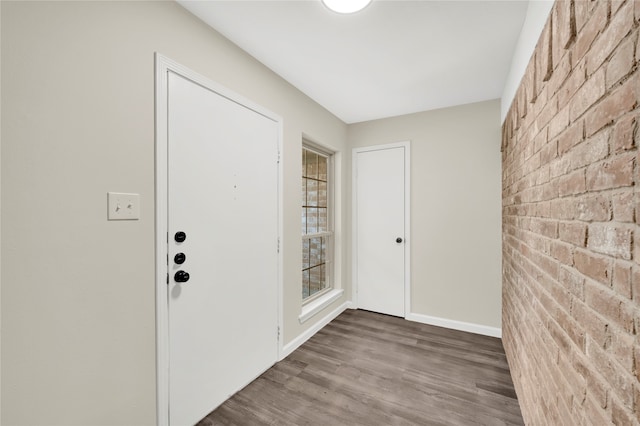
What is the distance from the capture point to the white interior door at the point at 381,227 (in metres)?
3.22

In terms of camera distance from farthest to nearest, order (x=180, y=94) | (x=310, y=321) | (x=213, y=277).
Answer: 1. (x=310, y=321)
2. (x=213, y=277)
3. (x=180, y=94)

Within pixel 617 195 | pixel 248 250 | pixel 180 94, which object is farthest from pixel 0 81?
pixel 617 195

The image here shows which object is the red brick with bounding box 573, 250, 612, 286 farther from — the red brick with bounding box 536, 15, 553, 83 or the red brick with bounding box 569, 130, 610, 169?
the red brick with bounding box 536, 15, 553, 83

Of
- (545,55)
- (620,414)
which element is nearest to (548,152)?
(545,55)

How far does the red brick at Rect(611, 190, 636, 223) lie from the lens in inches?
23.5

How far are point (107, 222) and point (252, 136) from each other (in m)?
1.09

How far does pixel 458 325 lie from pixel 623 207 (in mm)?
2700

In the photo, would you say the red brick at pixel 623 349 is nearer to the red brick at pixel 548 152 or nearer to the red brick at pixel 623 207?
the red brick at pixel 623 207

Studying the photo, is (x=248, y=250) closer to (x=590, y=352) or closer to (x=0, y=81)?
(x=0, y=81)

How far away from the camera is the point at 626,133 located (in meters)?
0.61

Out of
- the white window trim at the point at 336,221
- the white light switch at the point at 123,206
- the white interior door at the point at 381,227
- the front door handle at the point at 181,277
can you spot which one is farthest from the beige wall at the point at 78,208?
the white interior door at the point at 381,227

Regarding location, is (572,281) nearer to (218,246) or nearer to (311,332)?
(218,246)

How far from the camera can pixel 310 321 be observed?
2.77 metres

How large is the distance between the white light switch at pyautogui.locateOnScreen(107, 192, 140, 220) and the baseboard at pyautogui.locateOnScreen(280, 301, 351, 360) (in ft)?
5.47
